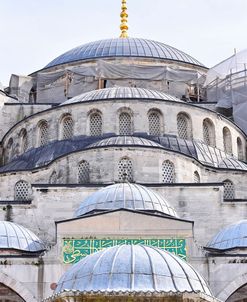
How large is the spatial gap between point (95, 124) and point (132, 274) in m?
18.0

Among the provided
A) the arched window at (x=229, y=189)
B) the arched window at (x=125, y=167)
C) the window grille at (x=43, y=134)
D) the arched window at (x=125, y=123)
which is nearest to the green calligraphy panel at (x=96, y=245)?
the arched window at (x=125, y=167)

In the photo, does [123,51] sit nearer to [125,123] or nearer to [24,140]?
[24,140]

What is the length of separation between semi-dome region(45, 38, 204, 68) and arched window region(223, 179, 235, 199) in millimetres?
12220

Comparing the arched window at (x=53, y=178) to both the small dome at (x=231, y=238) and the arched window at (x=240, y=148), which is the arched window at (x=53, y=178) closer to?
the small dome at (x=231, y=238)

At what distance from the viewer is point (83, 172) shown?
24.9 m

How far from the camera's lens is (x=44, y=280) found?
1988 centimetres

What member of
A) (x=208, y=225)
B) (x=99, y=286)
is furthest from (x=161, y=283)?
(x=208, y=225)

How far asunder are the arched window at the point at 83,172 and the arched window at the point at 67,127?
286 centimetres

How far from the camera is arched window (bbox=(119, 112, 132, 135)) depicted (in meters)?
27.3

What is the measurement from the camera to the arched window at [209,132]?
28.3 m

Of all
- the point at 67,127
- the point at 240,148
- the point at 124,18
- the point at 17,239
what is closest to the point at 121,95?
the point at 67,127

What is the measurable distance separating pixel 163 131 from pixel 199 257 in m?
8.01

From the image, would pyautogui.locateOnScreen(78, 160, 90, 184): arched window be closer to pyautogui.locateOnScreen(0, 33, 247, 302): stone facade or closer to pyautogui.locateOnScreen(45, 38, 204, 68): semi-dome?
pyautogui.locateOnScreen(0, 33, 247, 302): stone facade

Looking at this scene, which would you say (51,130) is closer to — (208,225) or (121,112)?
(121,112)
